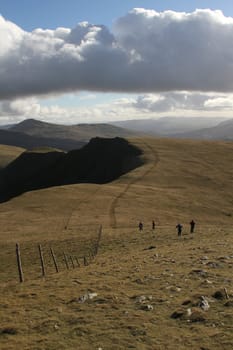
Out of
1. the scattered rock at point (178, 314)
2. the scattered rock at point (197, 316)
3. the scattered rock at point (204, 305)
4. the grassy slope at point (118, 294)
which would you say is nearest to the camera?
the grassy slope at point (118, 294)

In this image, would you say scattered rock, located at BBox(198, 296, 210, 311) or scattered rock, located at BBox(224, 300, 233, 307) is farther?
scattered rock, located at BBox(224, 300, 233, 307)

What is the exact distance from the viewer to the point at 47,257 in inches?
1549

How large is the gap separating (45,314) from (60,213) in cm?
5640

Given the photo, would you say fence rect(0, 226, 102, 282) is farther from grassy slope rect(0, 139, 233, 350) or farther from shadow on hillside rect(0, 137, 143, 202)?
shadow on hillside rect(0, 137, 143, 202)

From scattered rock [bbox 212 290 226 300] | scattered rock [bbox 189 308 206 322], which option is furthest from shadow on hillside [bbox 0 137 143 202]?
scattered rock [bbox 189 308 206 322]

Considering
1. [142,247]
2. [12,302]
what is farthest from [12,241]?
[12,302]

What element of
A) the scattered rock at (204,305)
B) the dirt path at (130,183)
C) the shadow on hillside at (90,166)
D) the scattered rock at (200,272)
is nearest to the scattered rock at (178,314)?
the scattered rock at (204,305)

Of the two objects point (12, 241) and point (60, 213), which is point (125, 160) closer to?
point (60, 213)

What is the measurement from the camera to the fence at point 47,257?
105ft

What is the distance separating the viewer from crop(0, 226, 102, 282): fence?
32.1 meters

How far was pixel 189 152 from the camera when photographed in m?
160

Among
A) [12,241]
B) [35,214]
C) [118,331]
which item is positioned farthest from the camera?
[35,214]

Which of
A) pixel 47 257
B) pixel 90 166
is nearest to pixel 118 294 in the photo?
pixel 47 257

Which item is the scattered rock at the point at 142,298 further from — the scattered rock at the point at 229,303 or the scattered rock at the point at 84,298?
the scattered rock at the point at 229,303
